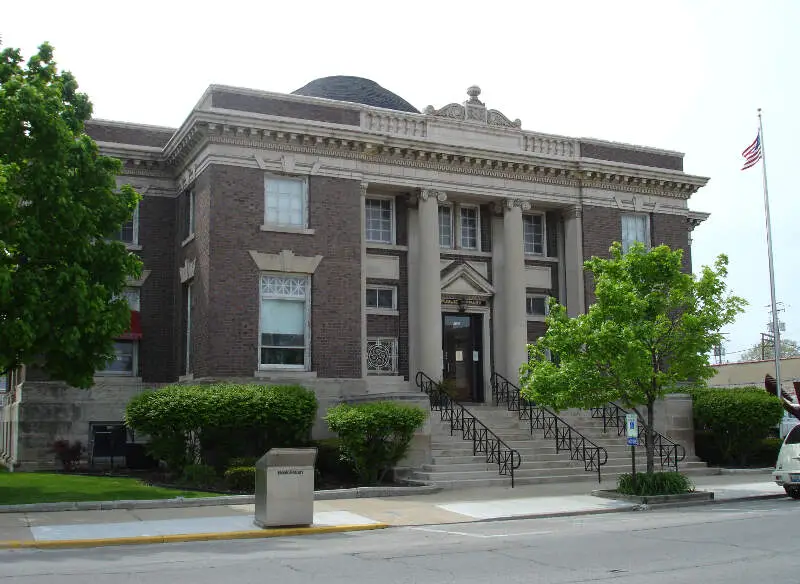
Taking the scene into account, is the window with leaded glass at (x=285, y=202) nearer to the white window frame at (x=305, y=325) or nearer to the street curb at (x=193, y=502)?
the white window frame at (x=305, y=325)

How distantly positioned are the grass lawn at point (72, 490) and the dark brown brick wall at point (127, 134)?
427 inches

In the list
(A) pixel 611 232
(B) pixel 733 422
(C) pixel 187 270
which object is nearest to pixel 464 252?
(A) pixel 611 232

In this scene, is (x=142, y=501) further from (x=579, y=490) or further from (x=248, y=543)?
(x=579, y=490)

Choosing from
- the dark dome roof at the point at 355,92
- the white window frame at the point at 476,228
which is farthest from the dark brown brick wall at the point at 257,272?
the dark dome roof at the point at 355,92

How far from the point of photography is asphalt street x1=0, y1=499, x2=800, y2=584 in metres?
10.2

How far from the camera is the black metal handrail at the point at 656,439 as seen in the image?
24.6 meters

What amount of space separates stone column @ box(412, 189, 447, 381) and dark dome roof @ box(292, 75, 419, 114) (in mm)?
5349

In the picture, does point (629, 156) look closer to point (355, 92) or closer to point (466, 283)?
point (466, 283)

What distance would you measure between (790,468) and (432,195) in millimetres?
13560

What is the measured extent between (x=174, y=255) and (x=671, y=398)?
53.2 feet

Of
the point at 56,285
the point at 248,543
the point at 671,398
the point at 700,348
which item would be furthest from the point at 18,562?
the point at 671,398

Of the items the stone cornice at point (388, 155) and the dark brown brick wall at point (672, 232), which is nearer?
the stone cornice at point (388, 155)

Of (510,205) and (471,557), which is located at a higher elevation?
(510,205)

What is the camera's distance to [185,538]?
14180 millimetres
